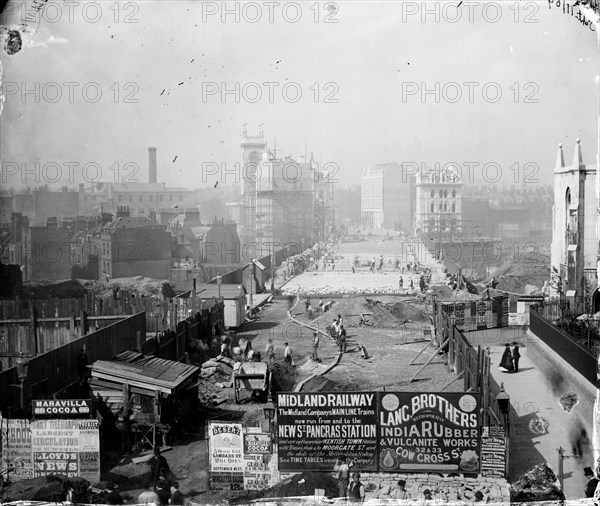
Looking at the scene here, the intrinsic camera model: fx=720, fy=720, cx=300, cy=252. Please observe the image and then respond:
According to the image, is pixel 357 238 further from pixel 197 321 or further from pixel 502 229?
pixel 197 321

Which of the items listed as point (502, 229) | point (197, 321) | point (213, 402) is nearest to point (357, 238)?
point (502, 229)

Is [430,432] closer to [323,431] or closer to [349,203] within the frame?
[323,431]

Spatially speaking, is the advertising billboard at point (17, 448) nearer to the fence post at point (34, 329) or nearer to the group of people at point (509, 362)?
the fence post at point (34, 329)

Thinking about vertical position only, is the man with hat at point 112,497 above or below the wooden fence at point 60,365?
below

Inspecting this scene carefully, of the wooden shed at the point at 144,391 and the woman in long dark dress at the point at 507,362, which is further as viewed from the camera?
the woman in long dark dress at the point at 507,362

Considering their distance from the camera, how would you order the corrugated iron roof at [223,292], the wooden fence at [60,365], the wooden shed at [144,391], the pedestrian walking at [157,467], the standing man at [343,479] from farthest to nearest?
1. the corrugated iron roof at [223,292]
2. the wooden shed at [144,391]
3. the wooden fence at [60,365]
4. the pedestrian walking at [157,467]
5. the standing man at [343,479]

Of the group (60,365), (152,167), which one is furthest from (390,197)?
(60,365)

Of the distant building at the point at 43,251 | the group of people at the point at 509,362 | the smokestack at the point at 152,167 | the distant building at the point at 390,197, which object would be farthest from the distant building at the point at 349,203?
the group of people at the point at 509,362
